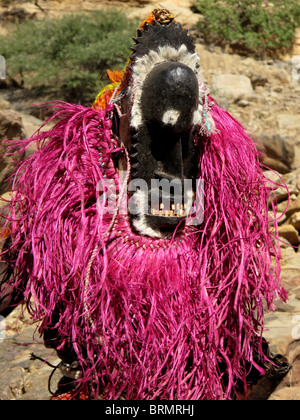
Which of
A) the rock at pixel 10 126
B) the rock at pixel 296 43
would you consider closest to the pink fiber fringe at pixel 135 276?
the rock at pixel 10 126

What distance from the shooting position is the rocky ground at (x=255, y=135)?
1.81 metres

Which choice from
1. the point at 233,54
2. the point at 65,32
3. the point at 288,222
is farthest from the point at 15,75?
the point at 288,222

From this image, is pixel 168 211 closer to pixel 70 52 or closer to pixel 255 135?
pixel 255 135

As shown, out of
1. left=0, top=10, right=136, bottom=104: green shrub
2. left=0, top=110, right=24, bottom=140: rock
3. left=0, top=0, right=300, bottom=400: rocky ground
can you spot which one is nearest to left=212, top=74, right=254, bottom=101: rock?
left=0, top=0, right=300, bottom=400: rocky ground

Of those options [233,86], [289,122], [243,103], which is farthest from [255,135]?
[233,86]

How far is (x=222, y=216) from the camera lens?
4.87 feet

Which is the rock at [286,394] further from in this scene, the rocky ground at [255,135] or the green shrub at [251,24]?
the green shrub at [251,24]

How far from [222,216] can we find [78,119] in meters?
0.60

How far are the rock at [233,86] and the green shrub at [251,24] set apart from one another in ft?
4.91

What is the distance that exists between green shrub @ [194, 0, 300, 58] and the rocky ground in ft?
0.89

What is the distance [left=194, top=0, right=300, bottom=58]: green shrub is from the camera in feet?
25.7

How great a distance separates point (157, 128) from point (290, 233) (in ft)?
7.17
